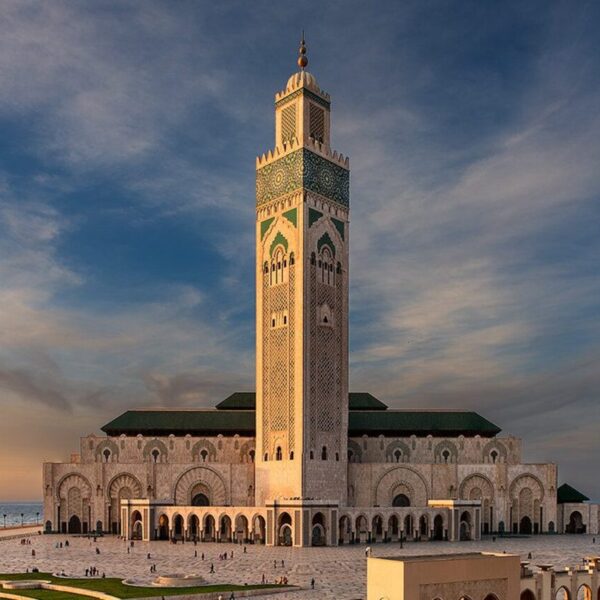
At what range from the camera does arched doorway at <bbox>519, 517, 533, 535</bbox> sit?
62719 millimetres

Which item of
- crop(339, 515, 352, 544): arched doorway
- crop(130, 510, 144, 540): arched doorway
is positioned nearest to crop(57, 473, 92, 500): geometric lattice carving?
crop(130, 510, 144, 540): arched doorway

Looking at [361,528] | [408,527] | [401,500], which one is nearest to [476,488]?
[401,500]

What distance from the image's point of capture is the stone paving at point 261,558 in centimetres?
3397

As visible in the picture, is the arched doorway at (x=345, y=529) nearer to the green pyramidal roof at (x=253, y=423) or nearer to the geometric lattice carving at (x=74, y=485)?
the green pyramidal roof at (x=253, y=423)

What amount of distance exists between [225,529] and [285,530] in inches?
224

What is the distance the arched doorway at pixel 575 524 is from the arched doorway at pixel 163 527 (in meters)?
30.5

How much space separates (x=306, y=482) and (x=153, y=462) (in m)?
13.6

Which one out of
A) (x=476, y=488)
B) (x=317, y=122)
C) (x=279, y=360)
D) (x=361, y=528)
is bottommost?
(x=361, y=528)

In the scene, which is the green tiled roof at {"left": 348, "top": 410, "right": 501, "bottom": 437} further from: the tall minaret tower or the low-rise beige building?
the low-rise beige building

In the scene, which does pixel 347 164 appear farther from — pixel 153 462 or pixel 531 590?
pixel 531 590

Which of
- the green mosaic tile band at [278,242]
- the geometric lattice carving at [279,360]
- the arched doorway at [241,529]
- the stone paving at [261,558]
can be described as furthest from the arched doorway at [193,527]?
the green mosaic tile band at [278,242]

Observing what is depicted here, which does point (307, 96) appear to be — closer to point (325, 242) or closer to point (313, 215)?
point (313, 215)

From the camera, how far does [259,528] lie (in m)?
54.5

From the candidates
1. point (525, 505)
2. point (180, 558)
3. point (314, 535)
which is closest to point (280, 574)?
point (180, 558)
